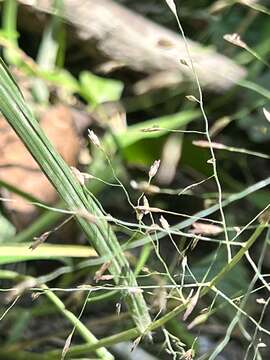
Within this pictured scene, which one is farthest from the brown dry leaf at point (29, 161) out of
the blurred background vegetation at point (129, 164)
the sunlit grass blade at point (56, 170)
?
the sunlit grass blade at point (56, 170)

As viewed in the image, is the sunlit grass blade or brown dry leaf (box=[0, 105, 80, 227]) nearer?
the sunlit grass blade

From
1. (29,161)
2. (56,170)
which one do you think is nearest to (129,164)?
(29,161)

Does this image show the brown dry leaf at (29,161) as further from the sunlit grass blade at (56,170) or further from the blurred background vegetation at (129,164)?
the sunlit grass blade at (56,170)

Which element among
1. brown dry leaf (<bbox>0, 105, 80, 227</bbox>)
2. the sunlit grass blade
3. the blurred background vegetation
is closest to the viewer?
the sunlit grass blade

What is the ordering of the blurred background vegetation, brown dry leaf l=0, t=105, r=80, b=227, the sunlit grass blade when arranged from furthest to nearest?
1. brown dry leaf l=0, t=105, r=80, b=227
2. the blurred background vegetation
3. the sunlit grass blade

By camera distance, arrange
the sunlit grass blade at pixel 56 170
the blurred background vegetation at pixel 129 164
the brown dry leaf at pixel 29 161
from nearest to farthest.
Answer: the sunlit grass blade at pixel 56 170
the blurred background vegetation at pixel 129 164
the brown dry leaf at pixel 29 161

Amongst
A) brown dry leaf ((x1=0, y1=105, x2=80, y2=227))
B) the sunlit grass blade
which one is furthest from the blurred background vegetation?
the sunlit grass blade

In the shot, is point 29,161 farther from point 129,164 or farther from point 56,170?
point 56,170

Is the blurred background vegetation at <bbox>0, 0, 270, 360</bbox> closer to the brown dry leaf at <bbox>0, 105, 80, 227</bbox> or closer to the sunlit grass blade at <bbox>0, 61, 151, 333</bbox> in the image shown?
the brown dry leaf at <bbox>0, 105, 80, 227</bbox>

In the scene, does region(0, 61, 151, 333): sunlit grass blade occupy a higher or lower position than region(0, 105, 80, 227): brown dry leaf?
higher

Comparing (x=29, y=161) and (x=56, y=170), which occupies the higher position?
(x=56, y=170)
